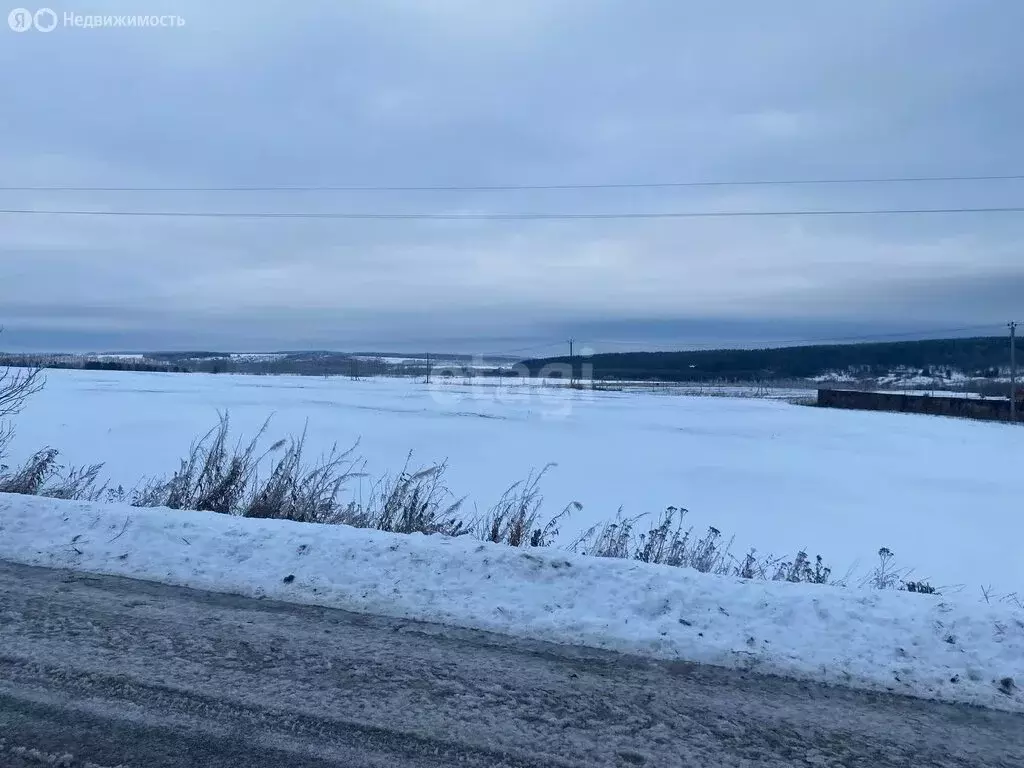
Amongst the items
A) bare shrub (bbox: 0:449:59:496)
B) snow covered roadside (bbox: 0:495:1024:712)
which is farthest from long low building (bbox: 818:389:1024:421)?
bare shrub (bbox: 0:449:59:496)

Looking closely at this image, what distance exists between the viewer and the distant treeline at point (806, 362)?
123912mm

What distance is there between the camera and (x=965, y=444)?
34.2m

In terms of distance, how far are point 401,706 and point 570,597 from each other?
6.65 feet

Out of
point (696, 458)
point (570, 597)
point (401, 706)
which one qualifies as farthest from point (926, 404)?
point (401, 706)

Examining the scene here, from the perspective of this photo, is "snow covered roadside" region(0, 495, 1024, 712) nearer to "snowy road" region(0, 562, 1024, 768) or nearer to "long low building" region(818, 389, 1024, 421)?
"snowy road" region(0, 562, 1024, 768)

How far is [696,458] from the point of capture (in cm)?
2523

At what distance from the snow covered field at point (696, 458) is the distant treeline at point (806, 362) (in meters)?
80.4

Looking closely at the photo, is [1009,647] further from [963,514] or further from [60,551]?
[963,514]

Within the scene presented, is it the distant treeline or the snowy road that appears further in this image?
the distant treeline

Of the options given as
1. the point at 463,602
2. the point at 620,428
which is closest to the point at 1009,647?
the point at 463,602

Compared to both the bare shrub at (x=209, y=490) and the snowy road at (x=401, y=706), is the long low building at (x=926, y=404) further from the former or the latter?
the snowy road at (x=401, y=706)

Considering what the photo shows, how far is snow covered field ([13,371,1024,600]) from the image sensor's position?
47.8 ft

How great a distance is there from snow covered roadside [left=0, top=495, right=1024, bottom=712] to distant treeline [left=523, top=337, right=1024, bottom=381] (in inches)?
4405

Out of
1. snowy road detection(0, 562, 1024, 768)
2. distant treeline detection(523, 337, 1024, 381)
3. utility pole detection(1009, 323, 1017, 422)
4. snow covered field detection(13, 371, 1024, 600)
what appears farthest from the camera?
distant treeline detection(523, 337, 1024, 381)
